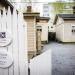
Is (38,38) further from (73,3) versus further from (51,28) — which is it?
(73,3)

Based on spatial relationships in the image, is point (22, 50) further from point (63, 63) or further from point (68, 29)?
point (68, 29)

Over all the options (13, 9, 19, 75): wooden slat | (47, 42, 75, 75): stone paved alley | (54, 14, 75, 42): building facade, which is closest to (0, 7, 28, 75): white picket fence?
(13, 9, 19, 75): wooden slat

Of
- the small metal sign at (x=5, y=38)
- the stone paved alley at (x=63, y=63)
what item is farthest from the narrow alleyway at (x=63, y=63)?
the small metal sign at (x=5, y=38)

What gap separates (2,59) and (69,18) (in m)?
21.2

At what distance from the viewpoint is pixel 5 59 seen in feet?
8.44

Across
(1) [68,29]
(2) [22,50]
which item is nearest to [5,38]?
(2) [22,50]

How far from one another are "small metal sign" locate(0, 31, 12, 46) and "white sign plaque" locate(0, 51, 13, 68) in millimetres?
130

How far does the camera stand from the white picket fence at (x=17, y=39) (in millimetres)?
2508

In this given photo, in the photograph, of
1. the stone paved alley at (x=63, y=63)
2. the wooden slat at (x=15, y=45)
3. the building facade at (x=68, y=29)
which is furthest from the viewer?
the building facade at (x=68, y=29)

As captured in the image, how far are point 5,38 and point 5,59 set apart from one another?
0.30 m

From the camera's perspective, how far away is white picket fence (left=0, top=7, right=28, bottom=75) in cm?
251

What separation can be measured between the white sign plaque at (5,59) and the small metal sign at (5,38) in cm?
13

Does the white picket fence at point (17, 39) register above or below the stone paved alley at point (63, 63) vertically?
above

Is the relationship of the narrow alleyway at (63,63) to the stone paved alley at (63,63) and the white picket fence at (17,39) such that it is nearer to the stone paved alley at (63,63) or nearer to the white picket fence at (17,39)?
the stone paved alley at (63,63)
